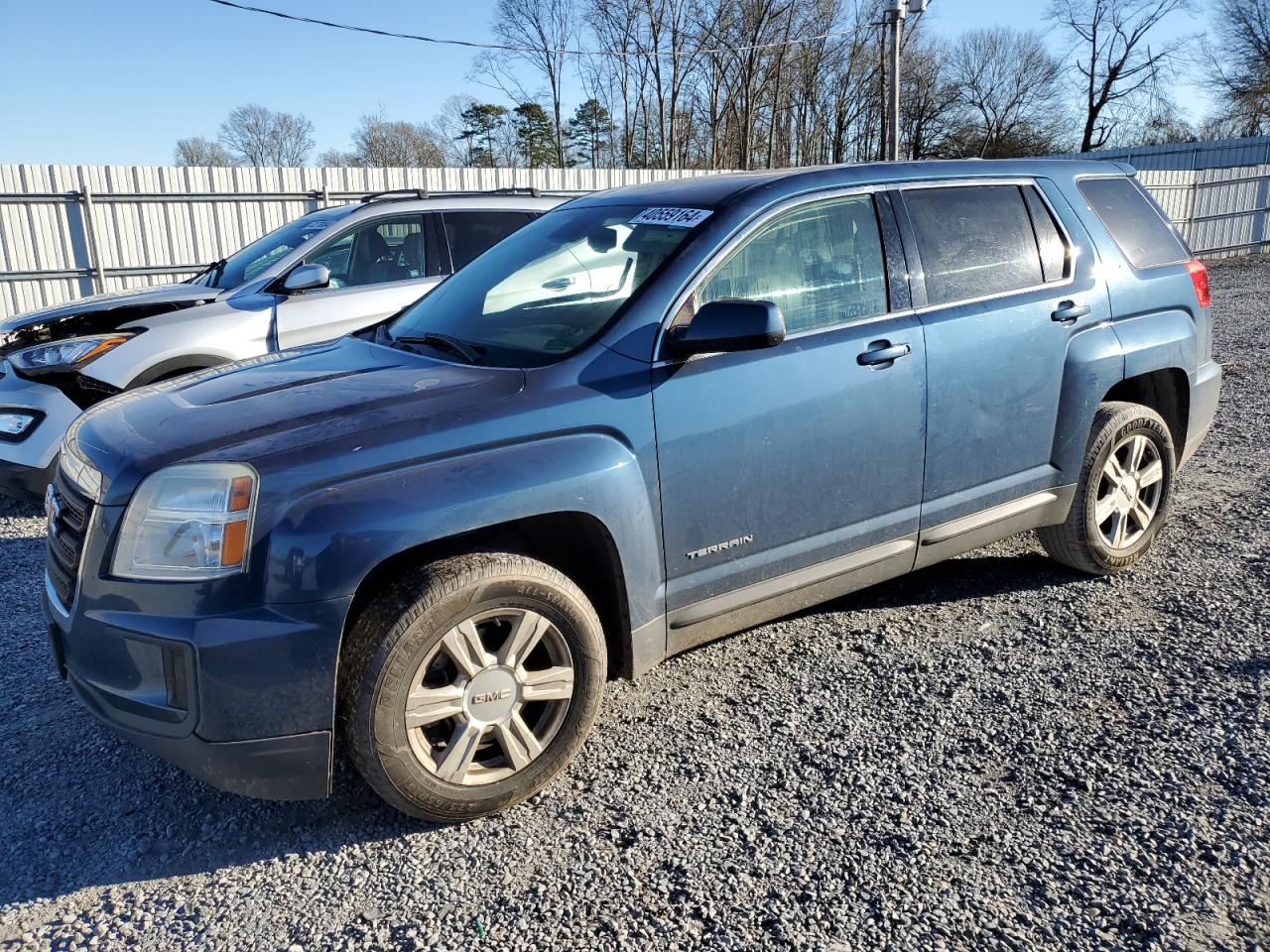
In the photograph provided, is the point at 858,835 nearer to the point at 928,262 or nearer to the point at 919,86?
the point at 928,262

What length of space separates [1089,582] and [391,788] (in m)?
3.42

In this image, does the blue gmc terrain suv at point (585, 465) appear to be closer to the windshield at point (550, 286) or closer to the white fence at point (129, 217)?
the windshield at point (550, 286)

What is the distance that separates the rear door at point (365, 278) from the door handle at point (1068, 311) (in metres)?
4.37

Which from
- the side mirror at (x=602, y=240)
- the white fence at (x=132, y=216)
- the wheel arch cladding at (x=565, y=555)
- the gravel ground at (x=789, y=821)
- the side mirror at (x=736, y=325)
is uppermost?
the white fence at (x=132, y=216)

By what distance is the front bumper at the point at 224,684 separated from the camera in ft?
8.02

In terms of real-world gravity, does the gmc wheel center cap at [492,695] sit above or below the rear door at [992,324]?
below

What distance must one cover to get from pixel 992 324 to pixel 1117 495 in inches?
50.1

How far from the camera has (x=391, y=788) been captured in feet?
8.73

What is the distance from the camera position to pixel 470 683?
2746mm

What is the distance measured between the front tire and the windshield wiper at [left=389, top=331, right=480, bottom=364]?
2.82 feet

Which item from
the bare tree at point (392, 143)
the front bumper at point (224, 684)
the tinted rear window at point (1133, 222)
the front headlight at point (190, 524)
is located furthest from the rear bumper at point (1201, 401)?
the bare tree at point (392, 143)

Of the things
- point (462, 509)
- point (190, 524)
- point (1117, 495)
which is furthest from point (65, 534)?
point (1117, 495)

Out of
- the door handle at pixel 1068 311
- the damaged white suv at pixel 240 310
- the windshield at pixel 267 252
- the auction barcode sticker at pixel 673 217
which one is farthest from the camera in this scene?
the windshield at pixel 267 252

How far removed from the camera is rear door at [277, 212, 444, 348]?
6402 mm
